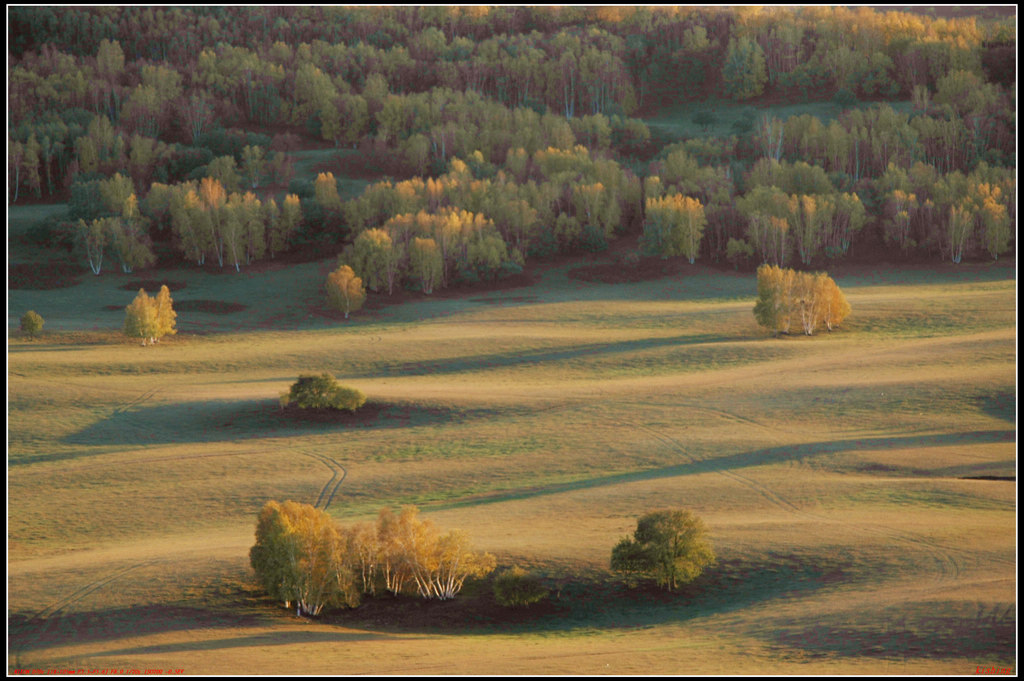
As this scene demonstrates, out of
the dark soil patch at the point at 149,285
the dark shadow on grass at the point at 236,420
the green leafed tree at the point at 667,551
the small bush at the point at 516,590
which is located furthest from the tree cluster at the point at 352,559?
the dark soil patch at the point at 149,285

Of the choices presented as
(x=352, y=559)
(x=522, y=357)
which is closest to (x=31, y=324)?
(x=522, y=357)

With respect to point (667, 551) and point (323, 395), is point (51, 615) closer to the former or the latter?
point (667, 551)

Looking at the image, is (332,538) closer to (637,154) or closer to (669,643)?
(669,643)

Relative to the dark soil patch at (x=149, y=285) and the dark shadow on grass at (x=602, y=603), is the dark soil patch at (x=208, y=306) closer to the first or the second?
the dark soil patch at (x=149, y=285)

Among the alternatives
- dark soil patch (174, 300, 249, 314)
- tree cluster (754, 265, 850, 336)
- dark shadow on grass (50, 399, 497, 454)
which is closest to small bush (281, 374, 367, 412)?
dark shadow on grass (50, 399, 497, 454)

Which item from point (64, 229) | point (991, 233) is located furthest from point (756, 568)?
point (64, 229)
